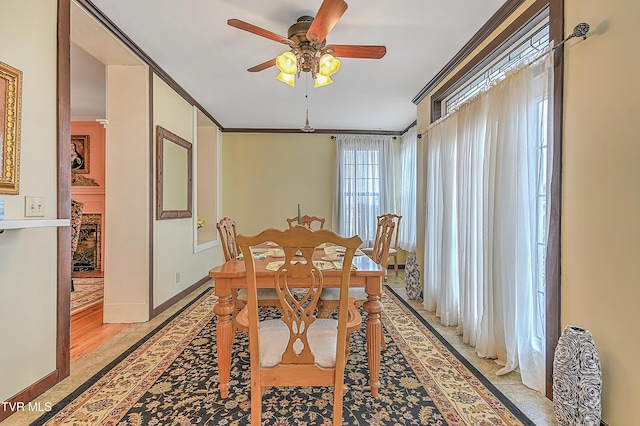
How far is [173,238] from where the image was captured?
358cm

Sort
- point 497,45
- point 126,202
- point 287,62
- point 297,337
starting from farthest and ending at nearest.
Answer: point 126,202 < point 497,45 < point 287,62 < point 297,337

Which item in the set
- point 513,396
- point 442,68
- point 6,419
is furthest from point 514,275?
point 6,419

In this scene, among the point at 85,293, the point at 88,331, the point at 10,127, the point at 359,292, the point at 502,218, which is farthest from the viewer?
the point at 85,293

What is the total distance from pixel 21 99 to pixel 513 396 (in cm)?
327

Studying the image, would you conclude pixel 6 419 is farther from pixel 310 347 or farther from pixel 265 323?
pixel 310 347

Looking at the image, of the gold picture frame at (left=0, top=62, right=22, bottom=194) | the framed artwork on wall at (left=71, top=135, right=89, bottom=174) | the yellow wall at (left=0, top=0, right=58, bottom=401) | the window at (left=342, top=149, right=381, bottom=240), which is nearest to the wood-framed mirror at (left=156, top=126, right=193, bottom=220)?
the yellow wall at (left=0, top=0, right=58, bottom=401)

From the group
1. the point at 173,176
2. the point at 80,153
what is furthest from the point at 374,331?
the point at 80,153

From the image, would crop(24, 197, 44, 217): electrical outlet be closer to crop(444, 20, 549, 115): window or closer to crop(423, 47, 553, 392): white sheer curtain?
crop(423, 47, 553, 392): white sheer curtain

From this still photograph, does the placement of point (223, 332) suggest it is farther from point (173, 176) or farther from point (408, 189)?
point (408, 189)

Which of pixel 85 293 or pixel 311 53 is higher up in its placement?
pixel 311 53

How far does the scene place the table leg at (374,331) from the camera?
1.82 metres

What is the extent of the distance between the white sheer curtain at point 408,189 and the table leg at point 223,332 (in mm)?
3522

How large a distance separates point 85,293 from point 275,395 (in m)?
3.57

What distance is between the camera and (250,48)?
2.70 m
